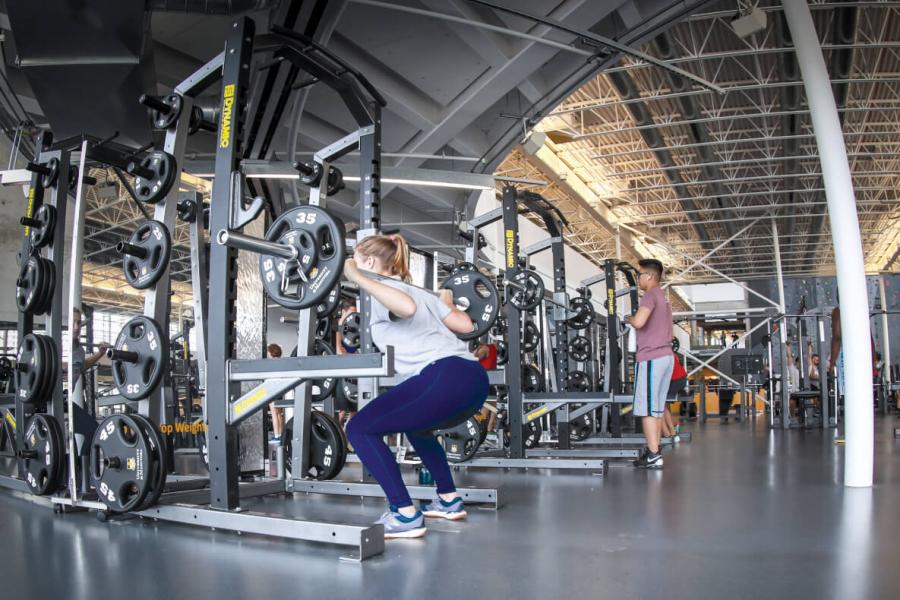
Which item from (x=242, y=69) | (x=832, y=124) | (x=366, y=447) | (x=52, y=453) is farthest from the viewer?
(x=832, y=124)

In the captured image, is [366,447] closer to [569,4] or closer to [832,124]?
[832,124]

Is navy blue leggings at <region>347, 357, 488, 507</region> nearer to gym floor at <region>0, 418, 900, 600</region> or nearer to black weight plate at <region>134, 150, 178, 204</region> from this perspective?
gym floor at <region>0, 418, 900, 600</region>

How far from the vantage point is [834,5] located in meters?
6.38

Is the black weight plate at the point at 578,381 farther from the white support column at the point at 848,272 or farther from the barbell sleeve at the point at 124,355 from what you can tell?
the barbell sleeve at the point at 124,355

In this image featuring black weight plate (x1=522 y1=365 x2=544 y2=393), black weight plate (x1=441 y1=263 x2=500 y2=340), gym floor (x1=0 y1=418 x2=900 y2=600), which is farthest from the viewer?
black weight plate (x1=522 y1=365 x2=544 y2=393)

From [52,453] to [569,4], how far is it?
4295 mm

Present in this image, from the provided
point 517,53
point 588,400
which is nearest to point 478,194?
point 517,53

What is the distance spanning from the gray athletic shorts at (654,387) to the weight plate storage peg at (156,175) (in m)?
2.72

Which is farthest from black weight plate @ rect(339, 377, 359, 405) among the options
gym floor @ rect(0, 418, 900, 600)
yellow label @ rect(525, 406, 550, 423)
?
gym floor @ rect(0, 418, 900, 600)

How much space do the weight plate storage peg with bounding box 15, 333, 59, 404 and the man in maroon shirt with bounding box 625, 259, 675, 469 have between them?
113 inches

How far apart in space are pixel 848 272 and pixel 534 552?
80.9 inches

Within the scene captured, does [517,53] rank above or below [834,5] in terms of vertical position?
below

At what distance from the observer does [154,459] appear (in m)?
2.39

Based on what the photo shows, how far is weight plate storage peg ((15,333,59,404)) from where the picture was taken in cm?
278
